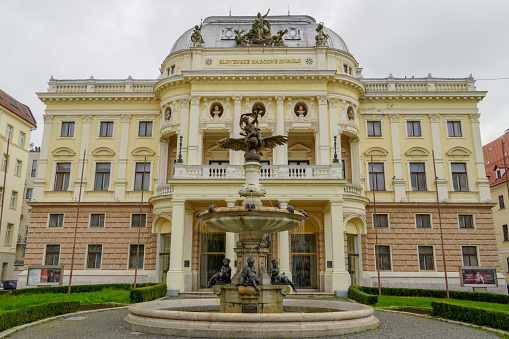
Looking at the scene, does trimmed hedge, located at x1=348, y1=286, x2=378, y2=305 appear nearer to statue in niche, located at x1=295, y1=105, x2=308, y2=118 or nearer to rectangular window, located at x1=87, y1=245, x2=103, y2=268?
statue in niche, located at x1=295, y1=105, x2=308, y2=118

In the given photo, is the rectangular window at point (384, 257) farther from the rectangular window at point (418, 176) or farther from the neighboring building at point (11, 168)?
the neighboring building at point (11, 168)

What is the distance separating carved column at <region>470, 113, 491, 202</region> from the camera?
115 ft

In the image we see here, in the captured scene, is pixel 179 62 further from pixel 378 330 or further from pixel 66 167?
pixel 378 330

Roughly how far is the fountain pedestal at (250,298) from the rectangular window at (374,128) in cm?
2546

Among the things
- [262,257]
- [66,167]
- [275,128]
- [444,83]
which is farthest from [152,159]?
[444,83]

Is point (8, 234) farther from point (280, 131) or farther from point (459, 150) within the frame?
point (459, 150)

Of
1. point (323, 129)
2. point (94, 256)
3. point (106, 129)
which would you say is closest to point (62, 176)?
point (106, 129)

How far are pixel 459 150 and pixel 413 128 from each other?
4229mm

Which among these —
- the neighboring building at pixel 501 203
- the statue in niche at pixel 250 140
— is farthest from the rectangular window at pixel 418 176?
the statue in niche at pixel 250 140

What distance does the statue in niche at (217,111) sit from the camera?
3419 cm

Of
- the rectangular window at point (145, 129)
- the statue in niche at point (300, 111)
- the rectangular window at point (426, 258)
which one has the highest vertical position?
the statue in niche at point (300, 111)

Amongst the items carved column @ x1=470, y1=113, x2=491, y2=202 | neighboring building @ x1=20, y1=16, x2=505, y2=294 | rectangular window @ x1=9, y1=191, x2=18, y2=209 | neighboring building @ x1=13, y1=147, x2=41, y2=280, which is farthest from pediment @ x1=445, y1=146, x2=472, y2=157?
neighboring building @ x1=13, y1=147, x2=41, y2=280

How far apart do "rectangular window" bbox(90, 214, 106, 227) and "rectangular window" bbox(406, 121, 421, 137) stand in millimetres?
27217

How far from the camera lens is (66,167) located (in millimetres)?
36375
